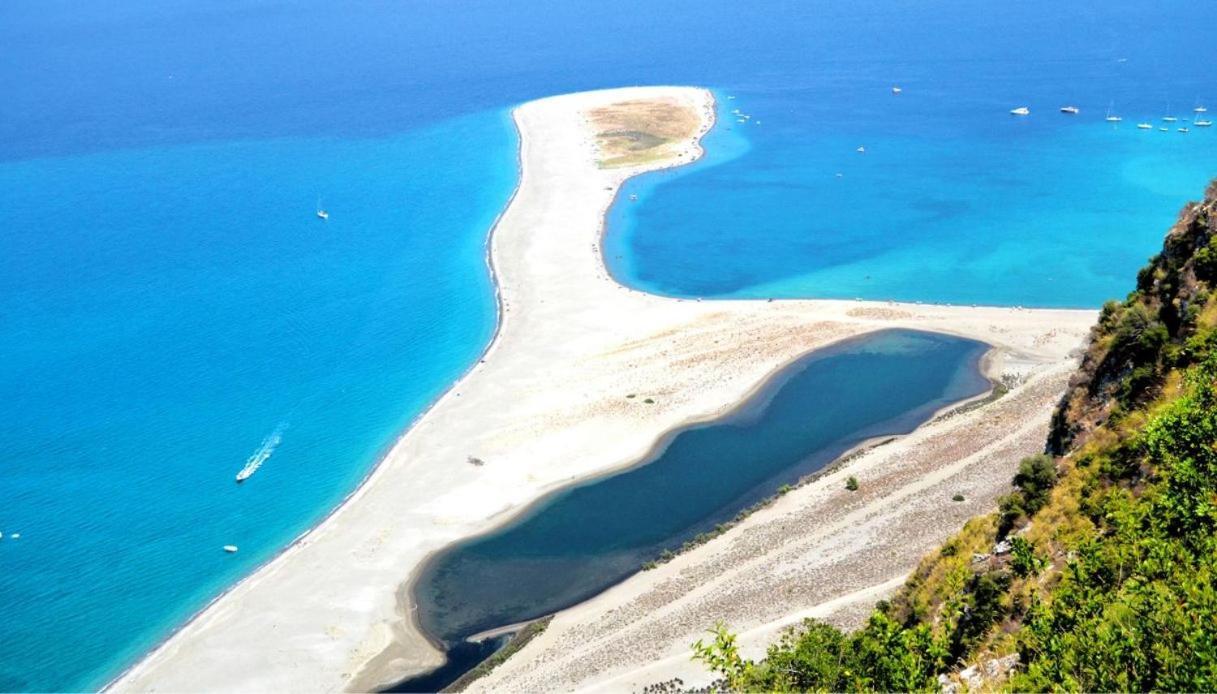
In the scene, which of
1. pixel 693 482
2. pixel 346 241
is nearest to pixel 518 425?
pixel 693 482

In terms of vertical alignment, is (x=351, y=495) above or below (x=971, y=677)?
below

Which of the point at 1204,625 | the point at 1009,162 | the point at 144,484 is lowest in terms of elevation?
the point at 144,484

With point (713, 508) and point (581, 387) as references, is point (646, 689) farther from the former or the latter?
point (581, 387)

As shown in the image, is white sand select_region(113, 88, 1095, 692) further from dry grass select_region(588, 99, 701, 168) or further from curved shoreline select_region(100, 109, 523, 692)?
dry grass select_region(588, 99, 701, 168)

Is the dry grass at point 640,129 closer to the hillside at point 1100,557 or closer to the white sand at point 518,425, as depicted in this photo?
the white sand at point 518,425

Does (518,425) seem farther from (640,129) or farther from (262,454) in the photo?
(640,129)

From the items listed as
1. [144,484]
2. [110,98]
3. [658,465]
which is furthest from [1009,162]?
[110,98]

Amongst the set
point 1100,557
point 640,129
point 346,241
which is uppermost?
point 1100,557
